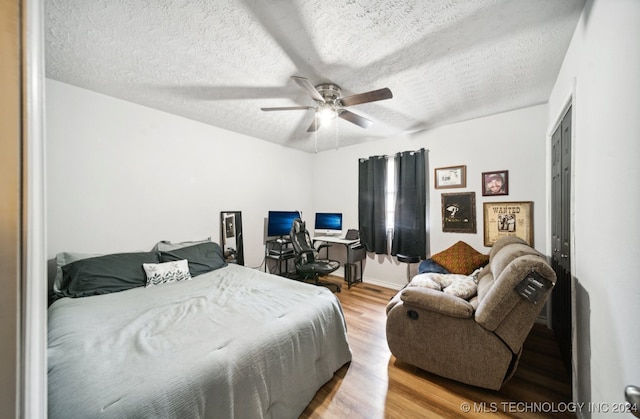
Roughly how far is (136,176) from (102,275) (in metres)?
1.18

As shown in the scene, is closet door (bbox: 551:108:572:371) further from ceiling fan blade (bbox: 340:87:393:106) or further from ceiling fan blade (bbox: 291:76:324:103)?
ceiling fan blade (bbox: 291:76:324:103)

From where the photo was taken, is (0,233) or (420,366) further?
(420,366)

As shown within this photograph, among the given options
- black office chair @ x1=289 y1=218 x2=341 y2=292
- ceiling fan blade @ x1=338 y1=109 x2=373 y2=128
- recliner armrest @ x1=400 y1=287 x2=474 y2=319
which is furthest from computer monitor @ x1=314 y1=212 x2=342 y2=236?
recliner armrest @ x1=400 y1=287 x2=474 y2=319

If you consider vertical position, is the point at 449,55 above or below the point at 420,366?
above

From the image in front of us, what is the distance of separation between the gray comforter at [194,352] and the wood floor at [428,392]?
0.16 meters

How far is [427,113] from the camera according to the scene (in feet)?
9.77

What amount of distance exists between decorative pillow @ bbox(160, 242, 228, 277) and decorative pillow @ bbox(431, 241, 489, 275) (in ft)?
9.83

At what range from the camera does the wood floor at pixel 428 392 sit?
1.56m

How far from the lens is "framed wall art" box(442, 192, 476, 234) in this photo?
3234mm

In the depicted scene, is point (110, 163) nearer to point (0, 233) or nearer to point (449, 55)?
point (0, 233)

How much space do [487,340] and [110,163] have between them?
391 centimetres

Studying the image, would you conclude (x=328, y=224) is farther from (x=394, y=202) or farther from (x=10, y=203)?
(x=10, y=203)

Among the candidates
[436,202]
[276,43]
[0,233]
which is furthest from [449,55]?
[0,233]

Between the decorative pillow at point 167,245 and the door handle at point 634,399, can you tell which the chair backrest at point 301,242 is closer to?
the decorative pillow at point 167,245
